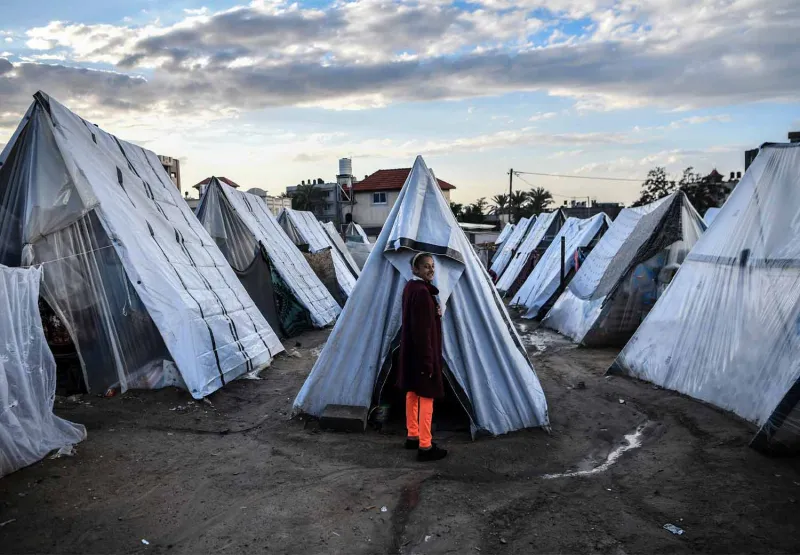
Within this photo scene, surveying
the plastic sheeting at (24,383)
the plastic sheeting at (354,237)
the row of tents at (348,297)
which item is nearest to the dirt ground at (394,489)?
the plastic sheeting at (24,383)

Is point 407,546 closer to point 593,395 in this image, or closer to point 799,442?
point 799,442

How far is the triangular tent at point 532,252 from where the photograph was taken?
1991cm

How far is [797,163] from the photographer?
621 centimetres

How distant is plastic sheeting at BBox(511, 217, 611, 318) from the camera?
14.5 m

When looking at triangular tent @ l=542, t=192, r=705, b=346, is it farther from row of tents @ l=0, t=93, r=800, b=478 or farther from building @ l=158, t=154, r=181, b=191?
building @ l=158, t=154, r=181, b=191

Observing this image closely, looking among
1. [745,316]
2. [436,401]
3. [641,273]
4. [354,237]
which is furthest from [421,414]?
[354,237]

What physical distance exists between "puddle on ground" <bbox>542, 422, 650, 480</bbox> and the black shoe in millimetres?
896

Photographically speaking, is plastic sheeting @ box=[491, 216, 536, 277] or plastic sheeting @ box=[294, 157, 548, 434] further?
plastic sheeting @ box=[491, 216, 536, 277]

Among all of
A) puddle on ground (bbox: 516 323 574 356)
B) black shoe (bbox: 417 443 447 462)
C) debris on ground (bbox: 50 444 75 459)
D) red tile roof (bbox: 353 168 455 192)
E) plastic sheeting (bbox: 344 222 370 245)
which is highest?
red tile roof (bbox: 353 168 455 192)

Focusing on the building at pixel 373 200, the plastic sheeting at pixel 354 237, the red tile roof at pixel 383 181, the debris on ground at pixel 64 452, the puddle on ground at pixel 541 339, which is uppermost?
the red tile roof at pixel 383 181

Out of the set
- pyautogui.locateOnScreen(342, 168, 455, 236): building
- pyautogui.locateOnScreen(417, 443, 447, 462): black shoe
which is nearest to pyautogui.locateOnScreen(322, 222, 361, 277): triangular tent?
pyautogui.locateOnScreen(417, 443, 447, 462): black shoe

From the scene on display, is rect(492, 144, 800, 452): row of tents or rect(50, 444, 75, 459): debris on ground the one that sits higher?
rect(492, 144, 800, 452): row of tents

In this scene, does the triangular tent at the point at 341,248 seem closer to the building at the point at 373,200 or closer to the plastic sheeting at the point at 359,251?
the plastic sheeting at the point at 359,251

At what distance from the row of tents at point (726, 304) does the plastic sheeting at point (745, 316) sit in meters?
0.01
